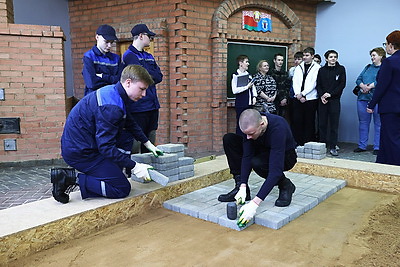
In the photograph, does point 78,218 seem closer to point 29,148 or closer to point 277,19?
point 29,148

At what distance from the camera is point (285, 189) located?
3.39 meters

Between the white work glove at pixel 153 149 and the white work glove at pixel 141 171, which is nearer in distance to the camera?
the white work glove at pixel 141 171

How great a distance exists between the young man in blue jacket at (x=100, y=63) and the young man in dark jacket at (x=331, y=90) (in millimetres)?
3872

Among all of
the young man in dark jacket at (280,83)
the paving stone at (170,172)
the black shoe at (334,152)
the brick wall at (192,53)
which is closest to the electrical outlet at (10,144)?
the brick wall at (192,53)

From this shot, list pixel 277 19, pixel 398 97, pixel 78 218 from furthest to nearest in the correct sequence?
pixel 277 19 → pixel 398 97 → pixel 78 218

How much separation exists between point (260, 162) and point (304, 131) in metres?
3.77

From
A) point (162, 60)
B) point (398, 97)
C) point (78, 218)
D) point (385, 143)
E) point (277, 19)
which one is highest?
point (277, 19)

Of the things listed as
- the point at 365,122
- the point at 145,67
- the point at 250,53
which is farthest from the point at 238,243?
the point at 250,53

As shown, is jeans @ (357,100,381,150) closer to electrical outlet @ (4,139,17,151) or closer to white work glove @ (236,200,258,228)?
white work glove @ (236,200,258,228)

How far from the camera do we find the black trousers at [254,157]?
10.6 ft

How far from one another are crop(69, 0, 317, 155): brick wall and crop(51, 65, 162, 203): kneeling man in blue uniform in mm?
3443

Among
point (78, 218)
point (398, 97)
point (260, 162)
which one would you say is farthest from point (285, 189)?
point (398, 97)

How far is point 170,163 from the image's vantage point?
3646 millimetres

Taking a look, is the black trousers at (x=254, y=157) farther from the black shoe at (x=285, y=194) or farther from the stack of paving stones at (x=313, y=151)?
the stack of paving stones at (x=313, y=151)
